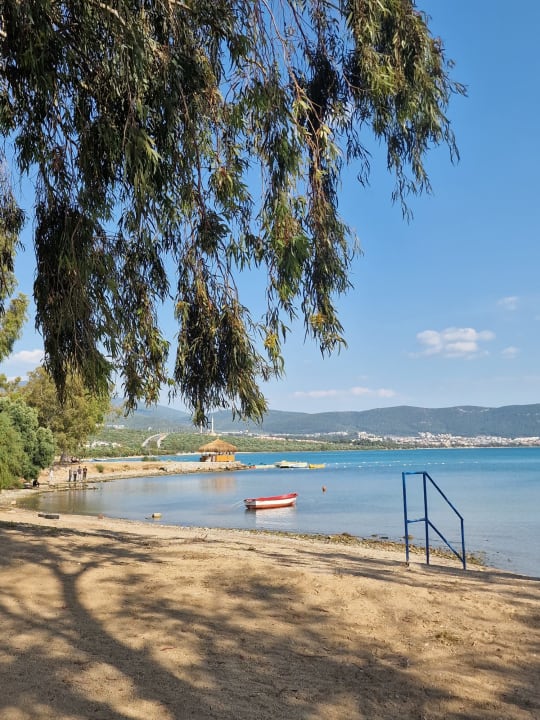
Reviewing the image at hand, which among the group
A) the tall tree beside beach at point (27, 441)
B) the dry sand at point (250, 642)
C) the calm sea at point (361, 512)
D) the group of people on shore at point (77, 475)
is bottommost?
the calm sea at point (361, 512)

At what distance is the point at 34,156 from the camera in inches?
241

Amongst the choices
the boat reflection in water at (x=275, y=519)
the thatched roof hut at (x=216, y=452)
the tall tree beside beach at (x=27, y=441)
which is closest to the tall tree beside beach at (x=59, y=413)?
the tall tree beside beach at (x=27, y=441)

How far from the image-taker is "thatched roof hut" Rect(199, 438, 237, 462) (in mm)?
100625

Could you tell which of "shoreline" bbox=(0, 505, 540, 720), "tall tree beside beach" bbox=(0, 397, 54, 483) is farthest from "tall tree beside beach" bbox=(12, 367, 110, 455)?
"shoreline" bbox=(0, 505, 540, 720)

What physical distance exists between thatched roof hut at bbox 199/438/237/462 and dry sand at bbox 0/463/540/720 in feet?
309

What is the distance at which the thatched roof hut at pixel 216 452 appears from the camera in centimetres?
10062

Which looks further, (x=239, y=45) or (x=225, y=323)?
(x=225, y=323)

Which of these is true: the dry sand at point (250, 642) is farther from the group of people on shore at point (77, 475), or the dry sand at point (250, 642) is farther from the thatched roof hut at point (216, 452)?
the thatched roof hut at point (216, 452)

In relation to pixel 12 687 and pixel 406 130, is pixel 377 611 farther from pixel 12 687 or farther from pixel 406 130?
pixel 406 130

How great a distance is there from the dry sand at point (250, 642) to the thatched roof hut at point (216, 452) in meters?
94.0

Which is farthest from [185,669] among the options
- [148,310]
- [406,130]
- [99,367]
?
[406,130]

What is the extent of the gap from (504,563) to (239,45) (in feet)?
49.3

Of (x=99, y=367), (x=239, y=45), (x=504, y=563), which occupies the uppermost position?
(x=239, y=45)

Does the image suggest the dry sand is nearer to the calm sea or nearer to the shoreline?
the shoreline
